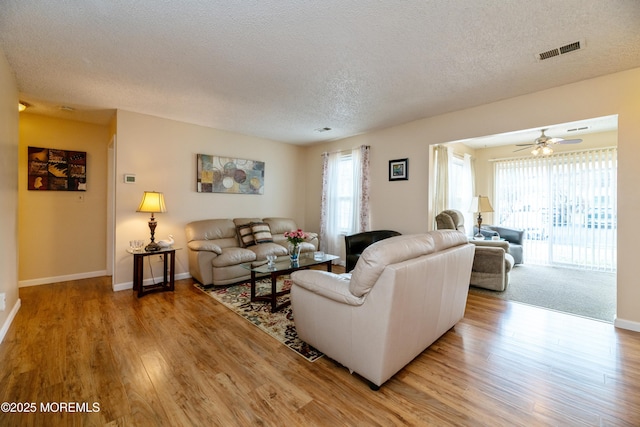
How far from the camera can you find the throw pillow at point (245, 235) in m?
4.50

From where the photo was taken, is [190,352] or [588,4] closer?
[588,4]

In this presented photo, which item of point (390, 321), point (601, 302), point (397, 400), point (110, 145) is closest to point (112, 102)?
point (110, 145)

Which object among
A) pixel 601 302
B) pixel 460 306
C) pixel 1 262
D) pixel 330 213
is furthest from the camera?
pixel 330 213

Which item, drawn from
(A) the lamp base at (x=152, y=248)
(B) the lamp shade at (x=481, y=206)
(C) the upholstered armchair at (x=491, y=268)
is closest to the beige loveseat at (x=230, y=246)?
(A) the lamp base at (x=152, y=248)

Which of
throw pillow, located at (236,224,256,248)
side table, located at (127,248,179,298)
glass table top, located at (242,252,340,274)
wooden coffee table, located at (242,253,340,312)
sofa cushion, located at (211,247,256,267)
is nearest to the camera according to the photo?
wooden coffee table, located at (242,253,340,312)

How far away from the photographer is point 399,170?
4.46 meters

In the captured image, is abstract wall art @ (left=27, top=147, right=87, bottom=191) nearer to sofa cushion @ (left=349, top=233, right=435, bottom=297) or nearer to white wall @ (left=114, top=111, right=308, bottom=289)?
white wall @ (left=114, top=111, right=308, bottom=289)

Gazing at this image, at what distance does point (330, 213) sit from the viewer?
18.3 ft

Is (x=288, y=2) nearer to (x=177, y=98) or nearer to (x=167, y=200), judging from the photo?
(x=177, y=98)

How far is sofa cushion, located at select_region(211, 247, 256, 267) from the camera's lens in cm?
380

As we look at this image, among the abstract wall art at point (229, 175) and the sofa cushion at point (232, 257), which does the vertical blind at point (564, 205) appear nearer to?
the abstract wall art at point (229, 175)

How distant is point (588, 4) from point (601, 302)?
11.1 ft

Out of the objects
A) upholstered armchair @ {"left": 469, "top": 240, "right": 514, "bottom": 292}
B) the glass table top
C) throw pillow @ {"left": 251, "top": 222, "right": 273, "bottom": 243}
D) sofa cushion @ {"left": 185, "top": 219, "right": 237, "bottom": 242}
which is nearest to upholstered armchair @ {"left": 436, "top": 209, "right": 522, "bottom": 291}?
upholstered armchair @ {"left": 469, "top": 240, "right": 514, "bottom": 292}

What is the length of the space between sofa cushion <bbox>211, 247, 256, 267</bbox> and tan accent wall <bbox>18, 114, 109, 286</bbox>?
7.61ft
